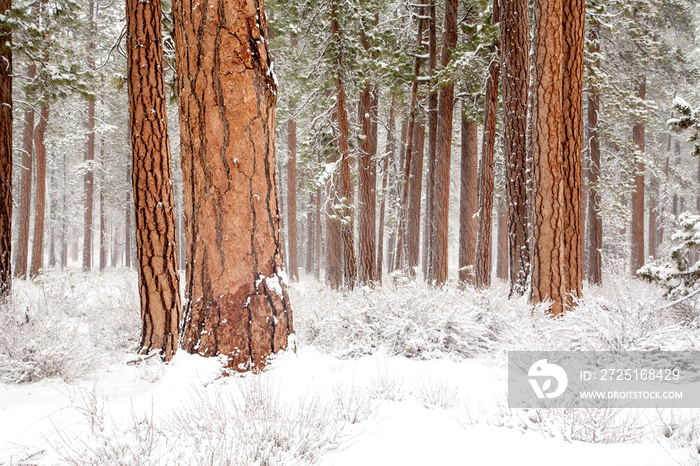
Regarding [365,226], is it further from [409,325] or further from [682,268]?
[682,268]

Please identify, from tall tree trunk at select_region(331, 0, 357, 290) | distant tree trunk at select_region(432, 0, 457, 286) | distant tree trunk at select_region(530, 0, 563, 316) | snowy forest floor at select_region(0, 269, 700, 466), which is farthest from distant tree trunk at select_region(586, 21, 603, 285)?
snowy forest floor at select_region(0, 269, 700, 466)

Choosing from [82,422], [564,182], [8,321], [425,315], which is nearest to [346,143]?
[564,182]

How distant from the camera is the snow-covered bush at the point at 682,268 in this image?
4.75m

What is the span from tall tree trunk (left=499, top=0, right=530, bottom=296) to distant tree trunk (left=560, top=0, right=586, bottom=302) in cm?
141

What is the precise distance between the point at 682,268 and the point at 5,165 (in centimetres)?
969

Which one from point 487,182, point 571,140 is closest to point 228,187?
point 571,140

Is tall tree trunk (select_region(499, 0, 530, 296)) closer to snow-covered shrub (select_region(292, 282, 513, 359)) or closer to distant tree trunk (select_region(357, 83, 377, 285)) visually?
snow-covered shrub (select_region(292, 282, 513, 359))

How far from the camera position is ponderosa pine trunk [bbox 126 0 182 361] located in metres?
4.23

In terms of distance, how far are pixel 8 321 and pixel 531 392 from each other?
464cm

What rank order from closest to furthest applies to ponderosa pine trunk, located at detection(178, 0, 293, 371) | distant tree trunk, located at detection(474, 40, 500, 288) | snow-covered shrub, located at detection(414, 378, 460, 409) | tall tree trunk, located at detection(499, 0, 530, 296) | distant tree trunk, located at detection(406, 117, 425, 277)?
snow-covered shrub, located at detection(414, 378, 460, 409) < ponderosa pine trunk, located at detection(178, 0, 293, 371) < tall tree trunk, located at detection(499, 0, 530, 296) < distant tree trunk, located at detection(474, 40, 500, 288) < distant tree trunk, located at detection(406, 117, 425, 277)

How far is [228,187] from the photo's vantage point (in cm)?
296

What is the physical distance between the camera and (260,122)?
3053mm

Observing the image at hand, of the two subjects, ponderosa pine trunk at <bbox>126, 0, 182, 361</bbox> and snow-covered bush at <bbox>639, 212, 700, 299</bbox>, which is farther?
snow-covered bush at <bbox>639, 212, 700, 299</bbox>

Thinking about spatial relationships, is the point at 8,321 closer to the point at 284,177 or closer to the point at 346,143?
the point at 346,143
